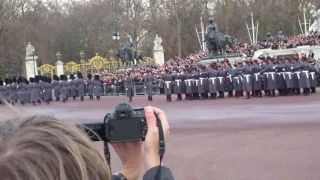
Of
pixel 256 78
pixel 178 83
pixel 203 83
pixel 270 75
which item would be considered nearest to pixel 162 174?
pixel 270 75

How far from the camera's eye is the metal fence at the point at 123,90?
29094 mm

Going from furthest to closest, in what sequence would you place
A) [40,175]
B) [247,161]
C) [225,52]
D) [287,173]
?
[225,52] → [247,161] → [287,173] → [40,175]

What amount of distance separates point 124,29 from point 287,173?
58.3 m

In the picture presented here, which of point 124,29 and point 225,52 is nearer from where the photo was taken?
point 225,52

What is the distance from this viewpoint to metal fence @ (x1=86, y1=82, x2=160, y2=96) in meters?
29.1

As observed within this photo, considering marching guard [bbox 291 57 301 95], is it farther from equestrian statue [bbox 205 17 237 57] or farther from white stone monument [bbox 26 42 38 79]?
white stone monument [bbox 26 42 38 79]

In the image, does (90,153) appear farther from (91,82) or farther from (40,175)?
(91,82)

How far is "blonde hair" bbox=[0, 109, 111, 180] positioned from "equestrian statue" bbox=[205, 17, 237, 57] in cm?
2831

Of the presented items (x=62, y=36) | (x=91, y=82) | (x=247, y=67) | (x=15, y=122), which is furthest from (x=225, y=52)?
(x=62, y=36)

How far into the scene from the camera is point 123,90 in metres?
31.0

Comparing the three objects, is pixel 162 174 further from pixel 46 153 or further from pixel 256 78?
pixel 256 78

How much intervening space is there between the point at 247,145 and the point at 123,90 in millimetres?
22683

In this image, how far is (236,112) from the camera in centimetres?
1461

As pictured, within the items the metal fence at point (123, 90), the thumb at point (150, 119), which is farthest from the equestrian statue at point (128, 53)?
the thumb at point (150, 119)
